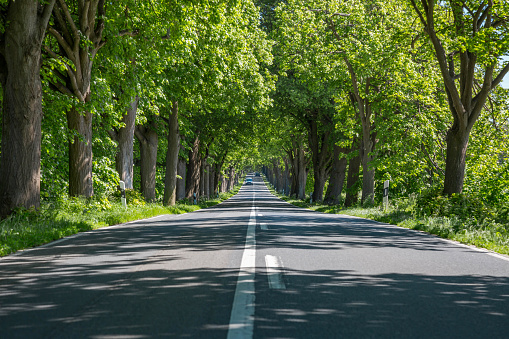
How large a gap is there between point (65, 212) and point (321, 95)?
711 inches

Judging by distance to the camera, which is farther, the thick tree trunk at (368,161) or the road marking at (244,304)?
the thick tree trunk at (368,161)

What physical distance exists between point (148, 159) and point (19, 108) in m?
12.1

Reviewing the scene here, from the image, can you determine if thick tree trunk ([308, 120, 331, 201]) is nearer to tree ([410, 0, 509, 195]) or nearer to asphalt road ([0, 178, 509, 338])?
tree ([410, 0, 509, 195])

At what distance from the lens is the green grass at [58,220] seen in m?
8.26

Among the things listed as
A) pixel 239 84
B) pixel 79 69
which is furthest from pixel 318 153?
pixel 79 69

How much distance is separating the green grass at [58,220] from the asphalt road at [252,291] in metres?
0.56

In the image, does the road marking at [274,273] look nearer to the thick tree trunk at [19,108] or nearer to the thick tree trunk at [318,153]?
the thick tree trunk at [19,108]

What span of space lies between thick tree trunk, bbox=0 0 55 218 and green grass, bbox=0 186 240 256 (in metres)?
0.53

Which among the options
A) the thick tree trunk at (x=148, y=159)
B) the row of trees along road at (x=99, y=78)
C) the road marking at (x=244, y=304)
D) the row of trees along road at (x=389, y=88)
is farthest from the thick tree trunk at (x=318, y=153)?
the road marking at (x=244, y=304)

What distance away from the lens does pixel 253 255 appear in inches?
273

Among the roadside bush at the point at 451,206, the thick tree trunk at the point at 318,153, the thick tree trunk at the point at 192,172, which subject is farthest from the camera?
the thick tree trunk at the point at 192,172

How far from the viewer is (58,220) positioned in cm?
1073

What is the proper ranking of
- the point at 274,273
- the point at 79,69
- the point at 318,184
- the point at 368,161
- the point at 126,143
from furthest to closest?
the point at 318,184, the point at 368,161, the point at 126,143, the point at 79,69, the point at 274,273

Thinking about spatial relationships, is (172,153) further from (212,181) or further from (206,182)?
(212,181)
